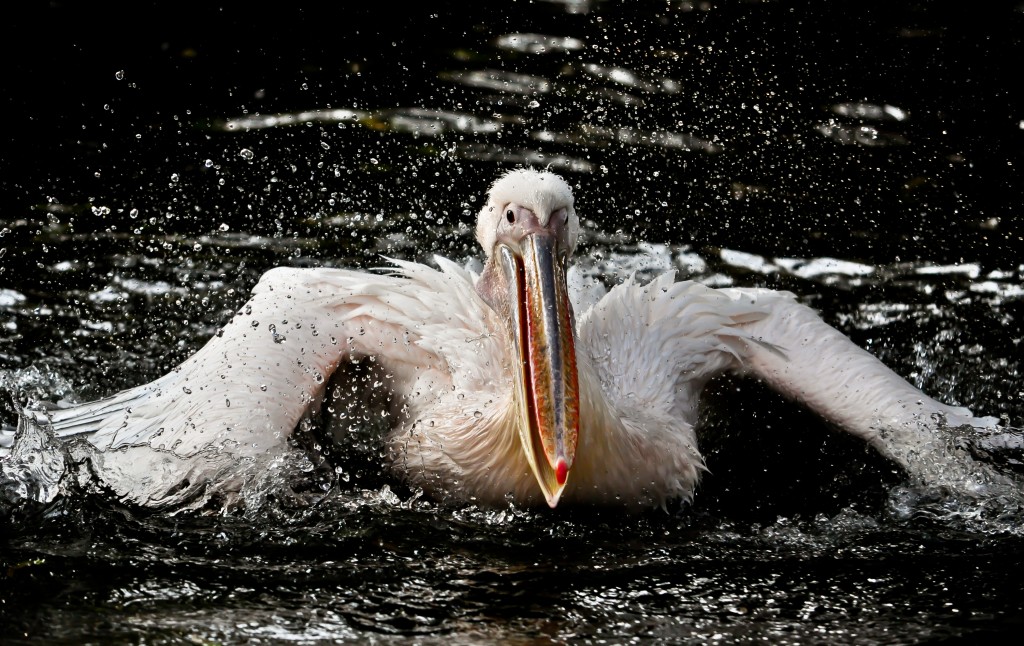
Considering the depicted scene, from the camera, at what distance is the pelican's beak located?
3014 millimetres

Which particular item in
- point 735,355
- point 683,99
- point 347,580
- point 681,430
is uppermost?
point 683,99

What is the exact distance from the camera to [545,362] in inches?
122

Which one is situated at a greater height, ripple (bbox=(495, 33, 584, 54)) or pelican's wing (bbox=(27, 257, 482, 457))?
ripple (bbox=(495, 33, 584, 54))

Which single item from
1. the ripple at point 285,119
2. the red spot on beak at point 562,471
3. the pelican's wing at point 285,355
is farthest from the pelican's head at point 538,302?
the ripple at point 285,119

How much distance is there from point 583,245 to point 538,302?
2.13 meters

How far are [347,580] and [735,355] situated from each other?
1613 mm

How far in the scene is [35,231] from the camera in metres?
5.24

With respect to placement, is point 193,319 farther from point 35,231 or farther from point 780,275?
point 780,275

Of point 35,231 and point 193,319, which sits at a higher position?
point 35,231

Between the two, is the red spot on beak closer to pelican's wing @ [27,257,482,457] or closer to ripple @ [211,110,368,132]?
pelican's wing @ [27,257,482,457]

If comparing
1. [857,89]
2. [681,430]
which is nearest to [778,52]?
[857,89]

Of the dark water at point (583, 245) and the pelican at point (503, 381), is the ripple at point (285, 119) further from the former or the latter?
the pelican at point (503, 381)

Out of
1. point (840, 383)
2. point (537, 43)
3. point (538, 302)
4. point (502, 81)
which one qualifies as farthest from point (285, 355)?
point (537, 43)

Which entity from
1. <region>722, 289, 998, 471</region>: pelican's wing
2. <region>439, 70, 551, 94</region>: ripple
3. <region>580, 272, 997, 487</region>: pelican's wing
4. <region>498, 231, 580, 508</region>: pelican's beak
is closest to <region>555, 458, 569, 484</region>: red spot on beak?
<region>498, 231, 580, 508</region>: pelican's beak
